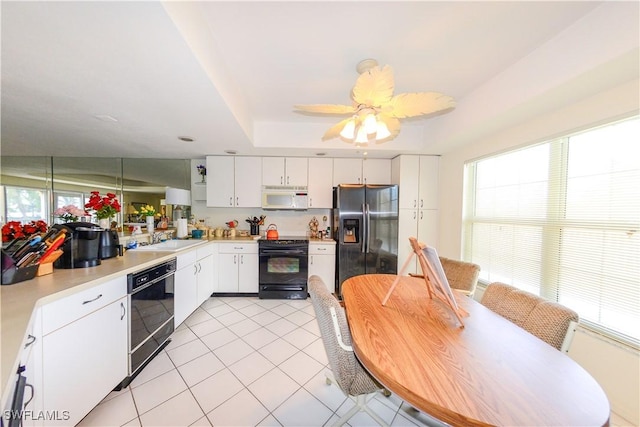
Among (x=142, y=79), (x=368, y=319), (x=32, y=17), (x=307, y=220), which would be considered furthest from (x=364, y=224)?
(x=32, y=17)

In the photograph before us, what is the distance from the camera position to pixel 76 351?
1.23 meters

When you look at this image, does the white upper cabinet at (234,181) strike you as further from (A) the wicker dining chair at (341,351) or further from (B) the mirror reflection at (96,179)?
(A) the wicker dining chair at (341,351)

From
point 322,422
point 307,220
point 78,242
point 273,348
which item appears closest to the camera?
point 322,422

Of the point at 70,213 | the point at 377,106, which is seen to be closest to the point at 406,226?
the point at 377,106

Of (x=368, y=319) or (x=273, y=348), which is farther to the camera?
(x=273, y=348)

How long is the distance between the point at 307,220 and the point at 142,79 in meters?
2.74

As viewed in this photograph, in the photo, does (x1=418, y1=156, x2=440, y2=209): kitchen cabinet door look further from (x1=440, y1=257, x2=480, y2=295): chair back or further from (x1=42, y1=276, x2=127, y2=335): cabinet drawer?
(x1=42, y1=276, x2=127, y2=335): cabinet drawer

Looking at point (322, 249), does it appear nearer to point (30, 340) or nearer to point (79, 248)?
point (79, 248)

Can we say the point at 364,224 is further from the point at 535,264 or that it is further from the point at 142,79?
the point at 142,79

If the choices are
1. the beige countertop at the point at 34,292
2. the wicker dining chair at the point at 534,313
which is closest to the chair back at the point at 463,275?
the wicker dining chair at the point at 534,313

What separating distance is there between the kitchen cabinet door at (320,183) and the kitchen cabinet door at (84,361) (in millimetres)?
2503

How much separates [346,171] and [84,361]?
326cm

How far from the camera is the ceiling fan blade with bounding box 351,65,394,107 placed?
1.18 m

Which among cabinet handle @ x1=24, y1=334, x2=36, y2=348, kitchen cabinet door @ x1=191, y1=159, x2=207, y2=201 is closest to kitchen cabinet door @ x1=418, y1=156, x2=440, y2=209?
kitchen cabinet door @ x1=191, y1=159, x2=207, y2=201
